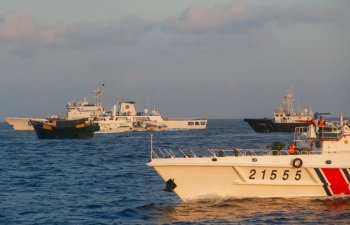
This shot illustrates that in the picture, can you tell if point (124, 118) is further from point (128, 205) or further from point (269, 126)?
point (128, 205)

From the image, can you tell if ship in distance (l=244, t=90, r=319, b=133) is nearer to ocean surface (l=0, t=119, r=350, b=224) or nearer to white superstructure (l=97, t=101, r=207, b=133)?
white superstructure (l=97, t=101, r=207, b=133)

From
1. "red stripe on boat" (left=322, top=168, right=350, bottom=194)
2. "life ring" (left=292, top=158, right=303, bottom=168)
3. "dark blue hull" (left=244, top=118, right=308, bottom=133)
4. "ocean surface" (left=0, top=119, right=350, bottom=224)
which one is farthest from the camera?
"dark blue hull" (left=244, top=118, right=308, bottom=133)

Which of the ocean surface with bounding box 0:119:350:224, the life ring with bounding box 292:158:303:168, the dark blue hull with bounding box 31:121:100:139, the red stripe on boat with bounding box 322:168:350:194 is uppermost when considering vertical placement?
the dark blue hull with bounding box 31:121:100:139

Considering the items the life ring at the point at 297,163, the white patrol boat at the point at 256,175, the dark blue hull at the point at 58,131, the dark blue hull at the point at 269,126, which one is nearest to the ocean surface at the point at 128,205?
the white patrol boat at the point at 256,175

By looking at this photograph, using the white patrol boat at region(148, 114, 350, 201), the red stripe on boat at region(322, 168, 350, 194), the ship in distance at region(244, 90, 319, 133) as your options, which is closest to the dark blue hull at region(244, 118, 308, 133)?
the ship in distance at region(244, 90, 319, 133)

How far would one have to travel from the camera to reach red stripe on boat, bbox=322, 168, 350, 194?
933 inches

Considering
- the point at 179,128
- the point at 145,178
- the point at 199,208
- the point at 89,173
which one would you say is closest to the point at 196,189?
the point at 199,208

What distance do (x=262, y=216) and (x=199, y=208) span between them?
254cm

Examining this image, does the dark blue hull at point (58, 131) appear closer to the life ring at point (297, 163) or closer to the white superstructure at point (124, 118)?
the white superstructure at point (124, 118)

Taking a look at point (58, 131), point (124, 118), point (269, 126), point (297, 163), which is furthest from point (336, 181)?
point (124, 118)

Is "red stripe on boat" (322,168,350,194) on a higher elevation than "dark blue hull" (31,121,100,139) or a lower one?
lower

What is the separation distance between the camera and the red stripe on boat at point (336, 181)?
23.7 metres

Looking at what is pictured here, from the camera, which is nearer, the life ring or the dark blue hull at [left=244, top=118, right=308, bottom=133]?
the life ring

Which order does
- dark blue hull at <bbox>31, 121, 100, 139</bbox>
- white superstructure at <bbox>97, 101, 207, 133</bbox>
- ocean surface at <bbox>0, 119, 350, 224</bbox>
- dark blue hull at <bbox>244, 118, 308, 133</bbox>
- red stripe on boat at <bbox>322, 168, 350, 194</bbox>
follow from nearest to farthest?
ocean surface at <bbox>0, 119, 350, 224</bbox>, red stripe on boat at <bbox>322, 168, 350, 194</bbox>, dark blue hull at <bbox>31, 121, 100, 139</bbox>, dark blue hull at <bbox>244, 118, 308, 133</bbox>, white superstructure at <bbox>97, 101, 207, 133</bbox>
